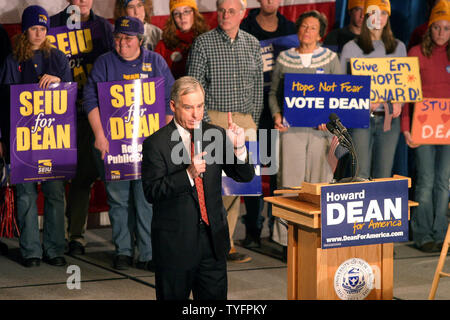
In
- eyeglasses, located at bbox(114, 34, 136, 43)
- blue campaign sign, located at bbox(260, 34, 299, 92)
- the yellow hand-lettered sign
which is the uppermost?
eyeglasses, located at bbox(114, 34, 136, 43)

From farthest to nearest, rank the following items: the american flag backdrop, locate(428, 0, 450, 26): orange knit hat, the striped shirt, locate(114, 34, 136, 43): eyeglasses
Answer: the american flag backdrop
locate(428, 0, 450, 26): orange knit hat
the striped shirt
locate(114, 34, 136, 43): eyeglasses

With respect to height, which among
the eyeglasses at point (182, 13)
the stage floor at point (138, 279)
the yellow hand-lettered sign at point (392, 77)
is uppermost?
the eyeglasses at point (182, 13)

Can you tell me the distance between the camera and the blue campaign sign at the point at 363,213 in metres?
4.15

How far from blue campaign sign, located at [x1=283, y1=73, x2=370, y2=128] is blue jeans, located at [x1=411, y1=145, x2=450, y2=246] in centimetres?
76

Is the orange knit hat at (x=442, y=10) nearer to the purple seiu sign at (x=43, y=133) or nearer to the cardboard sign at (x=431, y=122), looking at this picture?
the cardboard sign at (x=431, y=122)

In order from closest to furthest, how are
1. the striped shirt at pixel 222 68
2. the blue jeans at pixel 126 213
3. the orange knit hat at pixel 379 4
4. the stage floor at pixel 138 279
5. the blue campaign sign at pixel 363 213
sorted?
the blue campaign sign at pixel 363 213 < the stage floor at pixel 138 279 < the blue jeans at pixel 126 213 < the striped shirt at pixel 222 68 < the orange knit hat at pixel 379 4

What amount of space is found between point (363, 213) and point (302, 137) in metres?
2.46

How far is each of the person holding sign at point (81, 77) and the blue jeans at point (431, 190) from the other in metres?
2.81

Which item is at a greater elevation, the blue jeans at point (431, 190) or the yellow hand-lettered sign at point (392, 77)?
the yellow hand-lettered sign at point (392, 77)

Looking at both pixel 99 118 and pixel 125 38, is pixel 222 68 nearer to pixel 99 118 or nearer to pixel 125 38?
pixel 125 38

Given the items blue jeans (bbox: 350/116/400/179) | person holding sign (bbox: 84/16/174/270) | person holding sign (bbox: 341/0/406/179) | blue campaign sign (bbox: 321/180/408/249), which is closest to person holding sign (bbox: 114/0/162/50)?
person holding sign (bbox: 84/16/174/270)

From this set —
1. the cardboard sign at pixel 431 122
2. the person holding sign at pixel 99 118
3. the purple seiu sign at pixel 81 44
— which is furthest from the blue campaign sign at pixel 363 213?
the purple seiu sign at pixel 81 44

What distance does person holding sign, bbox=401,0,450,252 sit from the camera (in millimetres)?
7027

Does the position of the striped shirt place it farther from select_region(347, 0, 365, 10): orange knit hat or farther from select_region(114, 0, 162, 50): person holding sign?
select_region(347, 0, 365, 10): orange knit hat
